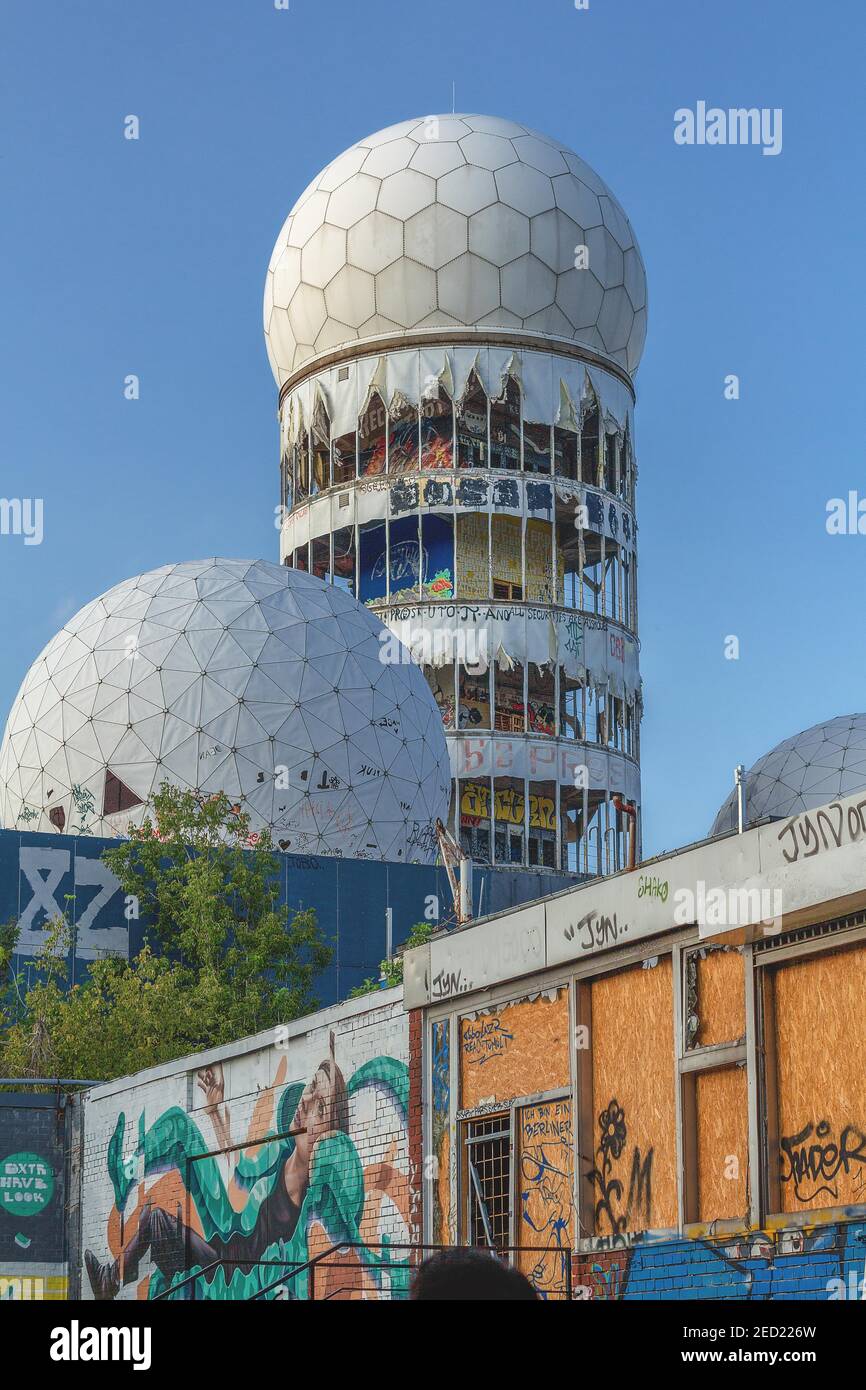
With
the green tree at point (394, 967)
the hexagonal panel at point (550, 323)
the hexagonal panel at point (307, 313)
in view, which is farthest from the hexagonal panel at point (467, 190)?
the green tree at point (394, 967)

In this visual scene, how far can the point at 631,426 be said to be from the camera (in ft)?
190

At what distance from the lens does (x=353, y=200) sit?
54.9m

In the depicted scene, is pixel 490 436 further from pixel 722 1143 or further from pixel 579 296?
pixel 722 1143

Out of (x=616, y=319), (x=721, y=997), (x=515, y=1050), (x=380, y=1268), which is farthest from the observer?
(x=616, y=319)

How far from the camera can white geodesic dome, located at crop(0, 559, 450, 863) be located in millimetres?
40719

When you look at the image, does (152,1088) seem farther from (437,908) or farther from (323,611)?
(323,611)

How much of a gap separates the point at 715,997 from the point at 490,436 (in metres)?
40.2

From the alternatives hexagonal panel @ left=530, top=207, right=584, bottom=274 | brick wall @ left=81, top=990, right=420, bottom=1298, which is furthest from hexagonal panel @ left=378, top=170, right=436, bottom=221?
brick wall @ left=81, top=990, right=420, bottom=1298

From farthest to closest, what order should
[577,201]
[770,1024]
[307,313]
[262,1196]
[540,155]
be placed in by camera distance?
[307,313] < [540,155] < [577,201] < [262,1196] < [770,1024]

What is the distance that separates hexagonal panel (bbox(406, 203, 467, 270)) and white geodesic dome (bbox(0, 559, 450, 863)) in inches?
556

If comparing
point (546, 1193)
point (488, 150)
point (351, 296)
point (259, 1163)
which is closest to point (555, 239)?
point (488, 150)

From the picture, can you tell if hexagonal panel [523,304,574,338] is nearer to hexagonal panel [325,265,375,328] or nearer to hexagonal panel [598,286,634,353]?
hexagonal panel [598,286,634,353]
